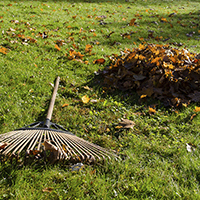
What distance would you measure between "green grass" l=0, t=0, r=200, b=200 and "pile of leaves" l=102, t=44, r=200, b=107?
0.66ft

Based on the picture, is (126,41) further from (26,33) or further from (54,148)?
(54,148)

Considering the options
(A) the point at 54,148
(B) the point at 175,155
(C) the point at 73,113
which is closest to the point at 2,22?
(C) the point at 73,113

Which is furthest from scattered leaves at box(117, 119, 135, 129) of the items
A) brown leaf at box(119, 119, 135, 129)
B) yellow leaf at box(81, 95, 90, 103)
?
yellow leaf at box(81, 95, 90, 103)

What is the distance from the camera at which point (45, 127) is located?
248 centimetres

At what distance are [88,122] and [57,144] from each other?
2.94ft

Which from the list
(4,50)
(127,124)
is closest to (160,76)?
(127,124)

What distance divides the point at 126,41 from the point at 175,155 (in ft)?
15.8

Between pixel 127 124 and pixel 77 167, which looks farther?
pixel 127 124

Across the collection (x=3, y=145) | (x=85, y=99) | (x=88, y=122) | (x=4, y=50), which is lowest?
(x=88, y=122)

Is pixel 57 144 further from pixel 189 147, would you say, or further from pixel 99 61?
pixel 99 61

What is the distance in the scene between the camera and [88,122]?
9.63ft

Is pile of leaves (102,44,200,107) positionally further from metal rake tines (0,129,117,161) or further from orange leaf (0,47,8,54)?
orange leaf (0,47,8,54)

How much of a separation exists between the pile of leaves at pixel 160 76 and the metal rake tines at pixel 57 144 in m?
1.71

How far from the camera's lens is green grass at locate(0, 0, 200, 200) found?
194cm
